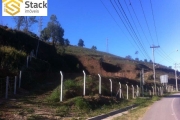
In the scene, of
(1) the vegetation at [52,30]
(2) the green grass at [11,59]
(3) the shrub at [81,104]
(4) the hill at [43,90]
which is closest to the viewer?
(4) the hill at [43,90]

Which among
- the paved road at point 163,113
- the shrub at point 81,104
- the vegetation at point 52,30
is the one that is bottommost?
the paved road at point 163,113

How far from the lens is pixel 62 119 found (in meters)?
11.1

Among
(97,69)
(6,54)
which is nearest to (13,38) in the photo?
(6,54)

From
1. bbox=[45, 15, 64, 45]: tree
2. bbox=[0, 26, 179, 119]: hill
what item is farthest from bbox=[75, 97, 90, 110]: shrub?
bbox=[45, 15, 64, 45]: tree

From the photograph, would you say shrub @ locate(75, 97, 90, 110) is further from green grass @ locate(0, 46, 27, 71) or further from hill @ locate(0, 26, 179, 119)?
green grass @ locate(0, 46, 27, 71)

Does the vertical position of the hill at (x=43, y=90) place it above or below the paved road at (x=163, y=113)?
above

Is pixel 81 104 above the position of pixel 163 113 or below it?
above

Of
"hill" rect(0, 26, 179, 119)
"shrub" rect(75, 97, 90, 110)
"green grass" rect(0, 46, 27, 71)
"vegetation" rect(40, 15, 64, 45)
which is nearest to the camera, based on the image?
"hill" rect(0, 26, 179, 119)

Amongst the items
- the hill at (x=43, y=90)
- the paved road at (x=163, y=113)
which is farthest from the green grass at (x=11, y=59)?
the paved road at (x=163, y=113)

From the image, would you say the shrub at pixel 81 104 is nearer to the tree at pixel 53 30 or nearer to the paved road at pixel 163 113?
the paved road at pixel 163 113

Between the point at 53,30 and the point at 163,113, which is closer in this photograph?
the point at 163,113

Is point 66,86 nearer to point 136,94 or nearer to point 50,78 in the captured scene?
point 50,78

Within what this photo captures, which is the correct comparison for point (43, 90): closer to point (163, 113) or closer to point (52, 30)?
point (163, 113)

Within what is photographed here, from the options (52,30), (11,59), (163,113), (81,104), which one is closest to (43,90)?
(81,104)
